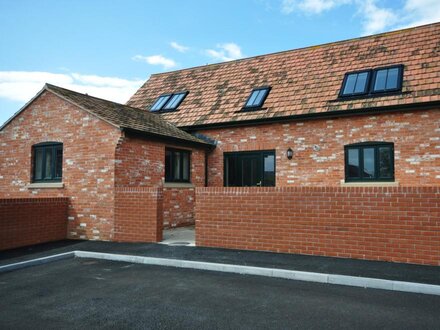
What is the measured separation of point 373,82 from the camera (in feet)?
38.7

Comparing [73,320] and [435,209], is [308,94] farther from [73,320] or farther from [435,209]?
[73,320]

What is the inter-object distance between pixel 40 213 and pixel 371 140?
9.88 m

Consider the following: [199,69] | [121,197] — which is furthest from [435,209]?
[199,69]

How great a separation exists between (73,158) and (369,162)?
9031 millimetres

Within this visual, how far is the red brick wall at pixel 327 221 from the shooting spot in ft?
22.9

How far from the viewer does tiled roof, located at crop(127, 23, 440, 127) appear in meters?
11.2

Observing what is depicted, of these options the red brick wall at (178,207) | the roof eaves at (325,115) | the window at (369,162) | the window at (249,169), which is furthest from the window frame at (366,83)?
the red brick wall at (178,207)

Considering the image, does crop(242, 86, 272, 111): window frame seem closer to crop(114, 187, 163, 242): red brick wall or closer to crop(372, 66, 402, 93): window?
crop(372, 66, 402, 93): window

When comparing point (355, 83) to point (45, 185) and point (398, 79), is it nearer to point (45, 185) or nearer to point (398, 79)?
point (398, 79)

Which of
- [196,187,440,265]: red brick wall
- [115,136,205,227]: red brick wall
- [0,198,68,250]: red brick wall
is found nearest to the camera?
[196,187,440,265]: red brick wall

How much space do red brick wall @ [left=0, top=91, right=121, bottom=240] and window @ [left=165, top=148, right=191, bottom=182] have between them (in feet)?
8.67

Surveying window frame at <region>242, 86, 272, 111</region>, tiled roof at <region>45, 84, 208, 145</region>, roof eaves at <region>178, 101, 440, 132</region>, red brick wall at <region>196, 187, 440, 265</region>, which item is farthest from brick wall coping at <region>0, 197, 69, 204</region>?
window frame at <region>242, 86, 272, 111</region>

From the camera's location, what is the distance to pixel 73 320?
436 centimetres

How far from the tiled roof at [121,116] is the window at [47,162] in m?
1.57
